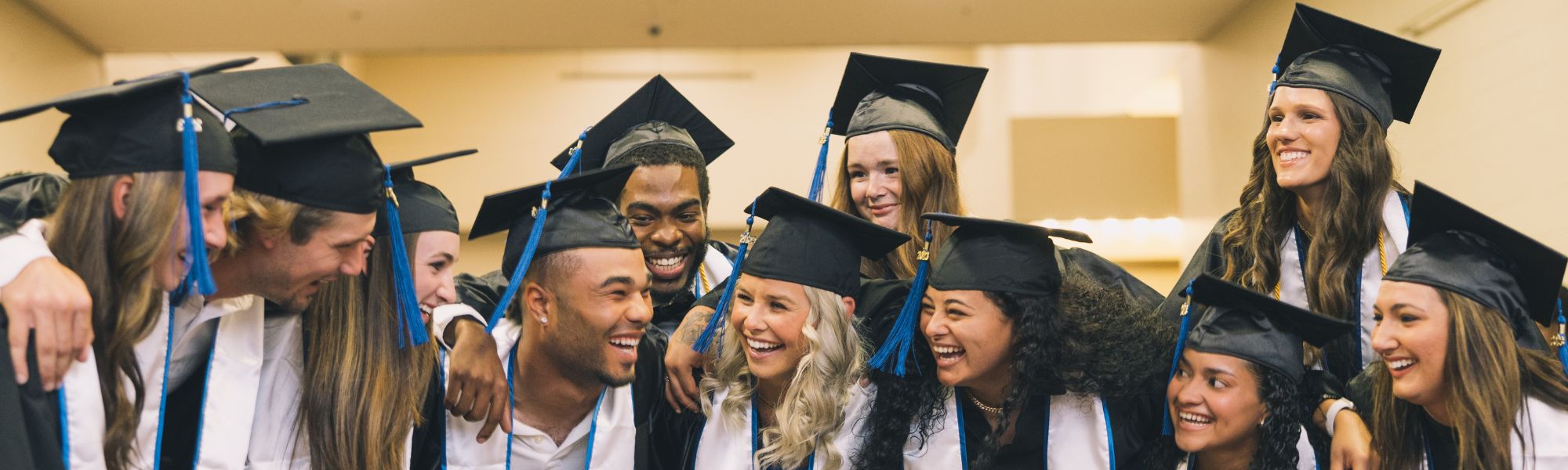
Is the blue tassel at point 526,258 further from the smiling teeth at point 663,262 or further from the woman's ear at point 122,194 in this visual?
the woman's ear at point 122,194

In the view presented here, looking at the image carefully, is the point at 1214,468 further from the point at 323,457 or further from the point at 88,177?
the point at 88,177

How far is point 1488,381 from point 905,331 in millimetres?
1246

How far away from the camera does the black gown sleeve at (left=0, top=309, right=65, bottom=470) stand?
200 centimetres

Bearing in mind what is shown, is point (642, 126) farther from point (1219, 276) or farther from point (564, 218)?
point (1219, 276)

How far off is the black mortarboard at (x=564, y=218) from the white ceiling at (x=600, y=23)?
4044mm

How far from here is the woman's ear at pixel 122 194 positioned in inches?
83.8

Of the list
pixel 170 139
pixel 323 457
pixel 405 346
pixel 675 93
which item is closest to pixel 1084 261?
pixel 675 93

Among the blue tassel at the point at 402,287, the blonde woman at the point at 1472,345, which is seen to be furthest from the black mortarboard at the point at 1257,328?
the blue tassel at the point at 402,287

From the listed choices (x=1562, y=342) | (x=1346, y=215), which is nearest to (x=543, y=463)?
(x=1346, y=215)

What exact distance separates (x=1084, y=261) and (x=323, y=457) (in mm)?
1977

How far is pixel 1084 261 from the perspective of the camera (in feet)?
11.1

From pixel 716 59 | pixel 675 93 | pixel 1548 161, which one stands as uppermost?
pixel 716 59

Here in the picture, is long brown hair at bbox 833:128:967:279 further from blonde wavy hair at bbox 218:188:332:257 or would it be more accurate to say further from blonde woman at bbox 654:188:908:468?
blonde wavy hair at bbox 218:188:332:257

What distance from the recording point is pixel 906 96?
3777 mm
